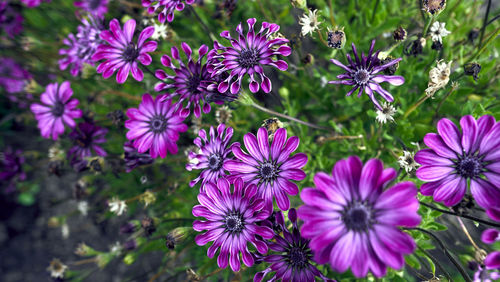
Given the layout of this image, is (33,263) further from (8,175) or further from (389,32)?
(389,32)

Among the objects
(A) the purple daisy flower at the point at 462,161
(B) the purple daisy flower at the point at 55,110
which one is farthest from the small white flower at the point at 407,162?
(B) the purple daisy flower at the point at 55,110

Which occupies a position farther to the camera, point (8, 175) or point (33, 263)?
point (33, 263)

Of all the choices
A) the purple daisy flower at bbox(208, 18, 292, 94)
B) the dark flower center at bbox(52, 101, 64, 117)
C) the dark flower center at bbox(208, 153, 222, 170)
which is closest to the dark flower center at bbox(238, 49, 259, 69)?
the purple daisy flower at bbox(208, 18, 292, 94)

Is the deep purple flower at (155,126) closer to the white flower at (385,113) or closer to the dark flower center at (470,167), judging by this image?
the white flower at (385,113)

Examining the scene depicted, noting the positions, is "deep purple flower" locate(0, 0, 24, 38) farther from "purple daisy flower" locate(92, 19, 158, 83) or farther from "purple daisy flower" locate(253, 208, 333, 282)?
"purple daisy flower" locate(253, 208, 333, 282)

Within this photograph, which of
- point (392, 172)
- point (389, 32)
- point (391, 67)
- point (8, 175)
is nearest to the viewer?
point (392, 172)

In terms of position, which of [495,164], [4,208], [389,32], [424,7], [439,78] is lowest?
[4,208]

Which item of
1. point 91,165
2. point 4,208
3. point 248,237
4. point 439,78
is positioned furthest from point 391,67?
point 4,208
